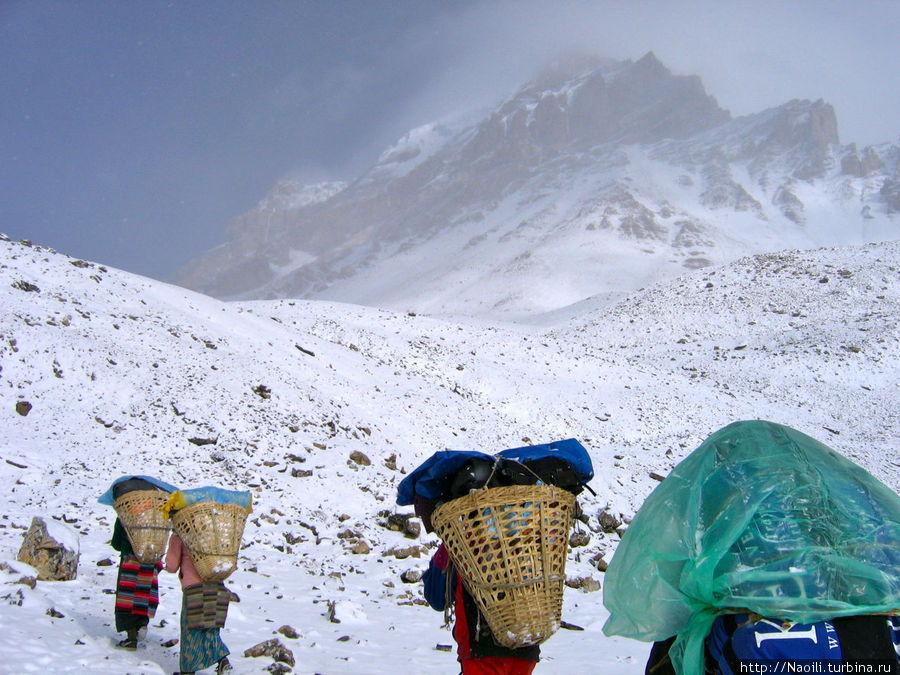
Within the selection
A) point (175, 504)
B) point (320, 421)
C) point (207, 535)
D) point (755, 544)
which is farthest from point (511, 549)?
point (320, 421)

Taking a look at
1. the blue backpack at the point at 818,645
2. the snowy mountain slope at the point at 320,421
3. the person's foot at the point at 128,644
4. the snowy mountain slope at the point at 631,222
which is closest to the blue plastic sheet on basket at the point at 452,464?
the blue backpack at the point at 818,645

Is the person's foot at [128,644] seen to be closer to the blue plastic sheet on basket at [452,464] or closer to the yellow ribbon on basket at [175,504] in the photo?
the yellow ribbon on basket at [175,504]

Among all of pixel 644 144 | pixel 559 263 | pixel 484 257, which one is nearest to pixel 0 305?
pixel 559 263

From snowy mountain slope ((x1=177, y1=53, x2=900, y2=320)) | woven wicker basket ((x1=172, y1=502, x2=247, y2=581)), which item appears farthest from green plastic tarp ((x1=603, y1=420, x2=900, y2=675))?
snowy mountain slope ((x1=177, y1=53, x2=900, y2=320))

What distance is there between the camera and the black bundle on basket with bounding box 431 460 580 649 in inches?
111

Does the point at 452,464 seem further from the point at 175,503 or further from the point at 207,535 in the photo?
the point at 175,503

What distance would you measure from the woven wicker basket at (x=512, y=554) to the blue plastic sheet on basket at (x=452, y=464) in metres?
0.21

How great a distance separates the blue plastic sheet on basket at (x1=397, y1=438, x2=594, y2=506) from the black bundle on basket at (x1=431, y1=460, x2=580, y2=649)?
0.12 m

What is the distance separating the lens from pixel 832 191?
14238 centimetres

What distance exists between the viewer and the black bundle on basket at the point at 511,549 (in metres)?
2.81

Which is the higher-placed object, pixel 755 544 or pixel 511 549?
pixel 755 544

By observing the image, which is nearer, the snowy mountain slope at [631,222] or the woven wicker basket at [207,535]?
the woven wicker basket at [207,535]

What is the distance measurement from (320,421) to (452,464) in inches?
458

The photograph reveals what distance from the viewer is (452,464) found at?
317cm
